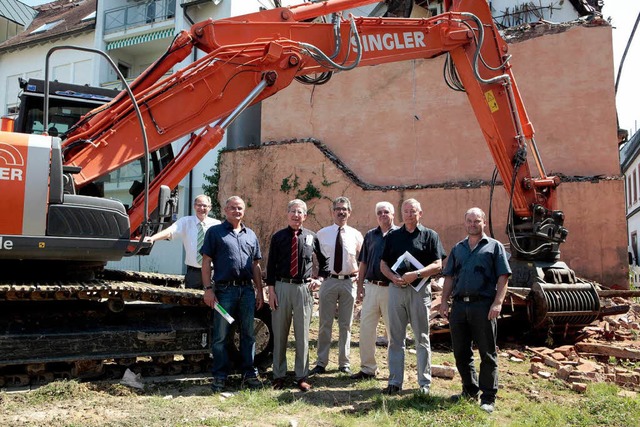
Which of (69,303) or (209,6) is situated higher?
(209,6)

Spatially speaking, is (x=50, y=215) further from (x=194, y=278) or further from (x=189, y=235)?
(x=194, y=278)

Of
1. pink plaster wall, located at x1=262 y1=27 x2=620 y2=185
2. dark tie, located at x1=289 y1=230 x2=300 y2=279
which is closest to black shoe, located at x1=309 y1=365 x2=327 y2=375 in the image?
dark tie, located at x1=289 y1=230 x2=300 y2=279

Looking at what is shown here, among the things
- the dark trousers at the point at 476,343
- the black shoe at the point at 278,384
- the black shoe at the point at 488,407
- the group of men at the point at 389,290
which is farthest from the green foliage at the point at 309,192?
the black shoe at the point at 488,407

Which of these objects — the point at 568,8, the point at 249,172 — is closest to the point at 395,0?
the point at 568,8

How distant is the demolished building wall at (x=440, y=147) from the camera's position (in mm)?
12750

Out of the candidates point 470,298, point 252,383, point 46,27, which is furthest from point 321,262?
point 46,27

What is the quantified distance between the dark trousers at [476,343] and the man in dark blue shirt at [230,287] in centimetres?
186

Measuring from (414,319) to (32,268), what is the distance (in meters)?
3.50

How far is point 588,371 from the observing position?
6070 millimetres

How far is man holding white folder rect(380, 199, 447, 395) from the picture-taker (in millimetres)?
5246

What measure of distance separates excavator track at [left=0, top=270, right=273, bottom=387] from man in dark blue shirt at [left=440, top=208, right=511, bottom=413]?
7.54ft

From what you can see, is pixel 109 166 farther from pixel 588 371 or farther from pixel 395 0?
pixel 395 0

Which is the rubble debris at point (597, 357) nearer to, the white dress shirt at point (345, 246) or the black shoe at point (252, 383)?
the white dress shirt at point (345, 246)

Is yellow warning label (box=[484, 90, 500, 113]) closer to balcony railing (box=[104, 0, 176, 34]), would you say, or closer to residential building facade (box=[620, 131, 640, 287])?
balcony railing (box=[104, 0, 176, 34])
